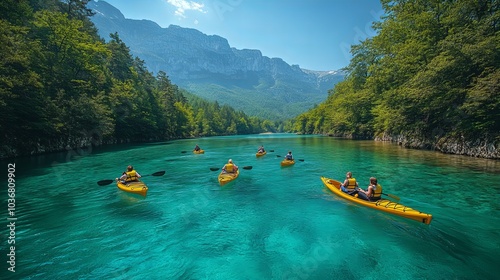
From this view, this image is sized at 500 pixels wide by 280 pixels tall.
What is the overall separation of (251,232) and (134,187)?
9239mm

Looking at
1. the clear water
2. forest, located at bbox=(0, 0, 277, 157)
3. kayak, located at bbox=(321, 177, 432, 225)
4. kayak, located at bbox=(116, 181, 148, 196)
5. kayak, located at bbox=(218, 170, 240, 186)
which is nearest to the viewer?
the clear water

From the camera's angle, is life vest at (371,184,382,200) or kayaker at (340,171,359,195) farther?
kayaker at (340,171,359,195)

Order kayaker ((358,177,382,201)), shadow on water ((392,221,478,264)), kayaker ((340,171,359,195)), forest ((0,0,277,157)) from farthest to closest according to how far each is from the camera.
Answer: forest ((0,0,277,157)) → kayaker ((340,171,359,195)) → kayaker ((358,177,382,201)) → shadow on water ((392,221,478,264))

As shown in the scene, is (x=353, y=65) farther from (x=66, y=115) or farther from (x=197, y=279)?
(x=197, y=279)

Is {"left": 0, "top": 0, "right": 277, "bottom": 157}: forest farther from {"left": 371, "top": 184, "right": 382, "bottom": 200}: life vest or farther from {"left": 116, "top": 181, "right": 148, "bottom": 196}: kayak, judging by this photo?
{"left": 371, "top": 184, "right": 382, "bottom": 200}: life vest

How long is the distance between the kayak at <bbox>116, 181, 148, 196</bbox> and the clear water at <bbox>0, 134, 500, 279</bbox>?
0.44 meters

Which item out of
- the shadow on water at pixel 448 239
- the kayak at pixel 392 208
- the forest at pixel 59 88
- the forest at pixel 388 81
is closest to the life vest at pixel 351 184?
the kayak at pixel 392 208

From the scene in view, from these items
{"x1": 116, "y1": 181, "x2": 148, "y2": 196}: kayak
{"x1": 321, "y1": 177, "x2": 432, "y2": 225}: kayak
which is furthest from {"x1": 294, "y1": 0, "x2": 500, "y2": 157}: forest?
{"x1": 116, "y1": 181, "x2": 148, "y2": 196}: kayak

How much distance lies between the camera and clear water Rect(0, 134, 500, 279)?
7.43 meters

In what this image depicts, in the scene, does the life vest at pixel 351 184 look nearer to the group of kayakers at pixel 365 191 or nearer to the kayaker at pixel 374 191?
the group of kayakers at pixel 365 191

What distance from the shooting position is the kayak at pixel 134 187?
15141mm

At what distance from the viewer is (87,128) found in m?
42.2

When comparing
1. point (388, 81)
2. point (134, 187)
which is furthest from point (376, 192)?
point (388, 81)

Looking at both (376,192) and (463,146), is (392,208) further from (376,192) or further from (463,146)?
(463,146)
